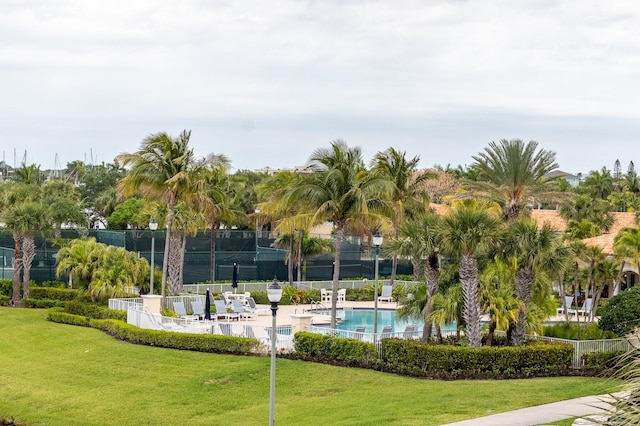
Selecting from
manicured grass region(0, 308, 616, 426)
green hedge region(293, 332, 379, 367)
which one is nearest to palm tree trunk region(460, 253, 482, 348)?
manicured grass region(0, 308, 616, 426)

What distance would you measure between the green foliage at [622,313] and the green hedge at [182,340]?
10.5m

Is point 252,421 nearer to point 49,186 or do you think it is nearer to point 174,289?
point 174,289

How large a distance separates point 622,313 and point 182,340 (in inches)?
537

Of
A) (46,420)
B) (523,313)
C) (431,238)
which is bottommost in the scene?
(46,420)

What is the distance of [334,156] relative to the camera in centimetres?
2967

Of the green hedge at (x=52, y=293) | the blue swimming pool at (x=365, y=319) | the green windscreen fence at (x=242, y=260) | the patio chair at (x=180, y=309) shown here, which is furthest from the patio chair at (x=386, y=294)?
the green hedge at (x=52, y=293)

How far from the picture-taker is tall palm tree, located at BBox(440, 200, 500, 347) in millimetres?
24750

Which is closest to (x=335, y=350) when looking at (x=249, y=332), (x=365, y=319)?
(x=249, y=332)

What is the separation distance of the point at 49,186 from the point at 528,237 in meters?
59.1

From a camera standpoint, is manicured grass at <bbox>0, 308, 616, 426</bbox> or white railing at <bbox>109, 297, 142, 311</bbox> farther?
white railing at <bbox>109, 297, 142, 311</bbox>

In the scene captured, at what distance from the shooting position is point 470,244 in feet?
80.9

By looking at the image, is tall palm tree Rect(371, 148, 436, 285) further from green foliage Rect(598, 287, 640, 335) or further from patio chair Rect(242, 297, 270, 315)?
green foliage Rect(598, 287, 640, 335)

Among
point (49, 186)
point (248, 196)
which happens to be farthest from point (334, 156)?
point (49, 186)

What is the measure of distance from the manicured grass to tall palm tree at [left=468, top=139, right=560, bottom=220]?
359 inches
